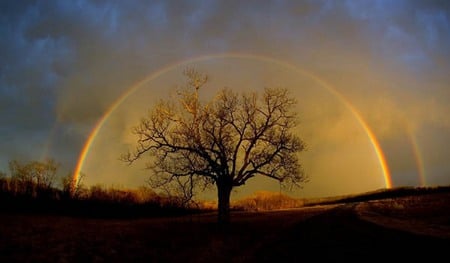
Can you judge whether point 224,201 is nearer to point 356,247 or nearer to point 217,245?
point 217,245

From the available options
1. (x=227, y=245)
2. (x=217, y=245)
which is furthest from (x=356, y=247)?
(x=217, y=245)

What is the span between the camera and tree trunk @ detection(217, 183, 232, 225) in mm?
36938

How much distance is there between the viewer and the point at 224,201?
122 feet

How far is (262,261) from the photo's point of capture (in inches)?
791

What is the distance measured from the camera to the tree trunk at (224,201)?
36.9 meters

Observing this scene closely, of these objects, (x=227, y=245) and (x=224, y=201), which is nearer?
(x=227, y=245)

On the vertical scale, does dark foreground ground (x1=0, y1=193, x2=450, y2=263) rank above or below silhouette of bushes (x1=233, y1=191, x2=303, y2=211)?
below

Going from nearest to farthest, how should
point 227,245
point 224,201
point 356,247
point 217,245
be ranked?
point 356,247 < point 217,245 < point 227,245 < point 224,201

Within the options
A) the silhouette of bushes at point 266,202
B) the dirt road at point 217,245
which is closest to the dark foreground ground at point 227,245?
the dirt road at point 217,245

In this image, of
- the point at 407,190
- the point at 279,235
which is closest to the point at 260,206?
the point at 407,190

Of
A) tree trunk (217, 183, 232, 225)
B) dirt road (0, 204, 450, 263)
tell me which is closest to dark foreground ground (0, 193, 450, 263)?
dirt road (0, 204, 450, 263)

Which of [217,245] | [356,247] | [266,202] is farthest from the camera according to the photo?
[266,202]

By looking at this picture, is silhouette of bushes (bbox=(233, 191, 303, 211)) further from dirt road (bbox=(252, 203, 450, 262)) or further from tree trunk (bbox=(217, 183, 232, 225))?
dirt road (bbox=(252, 203, 450, 262))

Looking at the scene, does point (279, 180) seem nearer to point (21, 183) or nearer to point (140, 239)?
point (140, 239)
